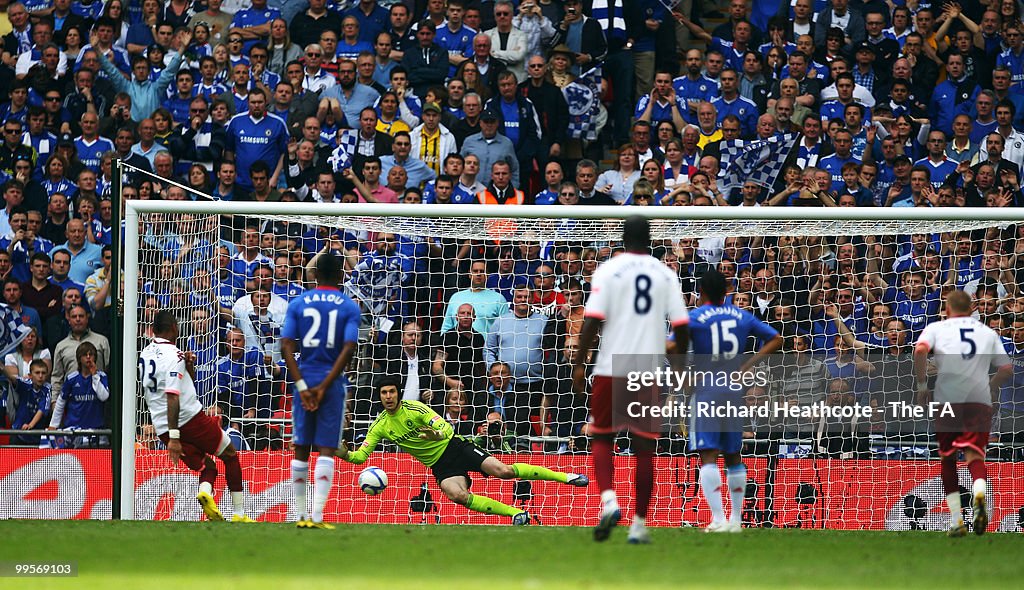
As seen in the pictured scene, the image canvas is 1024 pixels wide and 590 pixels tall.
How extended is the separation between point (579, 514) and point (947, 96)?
694cm

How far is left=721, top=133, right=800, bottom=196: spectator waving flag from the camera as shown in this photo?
14617 mm

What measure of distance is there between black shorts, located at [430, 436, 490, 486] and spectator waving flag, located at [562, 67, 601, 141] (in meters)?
5.22

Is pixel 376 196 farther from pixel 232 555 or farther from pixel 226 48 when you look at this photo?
pixel 232 555

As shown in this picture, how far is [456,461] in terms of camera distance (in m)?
11.7

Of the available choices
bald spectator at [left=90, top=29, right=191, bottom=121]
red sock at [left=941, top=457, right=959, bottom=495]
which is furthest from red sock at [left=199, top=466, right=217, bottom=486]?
bald spectator at [left=90, top=29, right=191, bottom=121]

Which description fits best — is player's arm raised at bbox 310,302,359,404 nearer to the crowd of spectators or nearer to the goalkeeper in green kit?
the goalkeeper in green kit

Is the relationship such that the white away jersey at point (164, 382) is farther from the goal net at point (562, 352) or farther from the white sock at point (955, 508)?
the white sock at point (955, 508)

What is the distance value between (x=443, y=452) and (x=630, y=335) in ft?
13.8

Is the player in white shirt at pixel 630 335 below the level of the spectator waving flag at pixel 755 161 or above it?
below

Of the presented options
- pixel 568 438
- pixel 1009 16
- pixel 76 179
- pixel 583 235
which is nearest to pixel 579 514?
pixel 568 438

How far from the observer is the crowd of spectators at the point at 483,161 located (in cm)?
1224

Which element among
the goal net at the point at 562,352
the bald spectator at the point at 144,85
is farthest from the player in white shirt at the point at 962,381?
the bald spectator at the point at 144,85

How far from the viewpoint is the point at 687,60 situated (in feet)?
51.9

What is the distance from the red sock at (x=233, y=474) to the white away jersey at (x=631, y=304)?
4.25m
